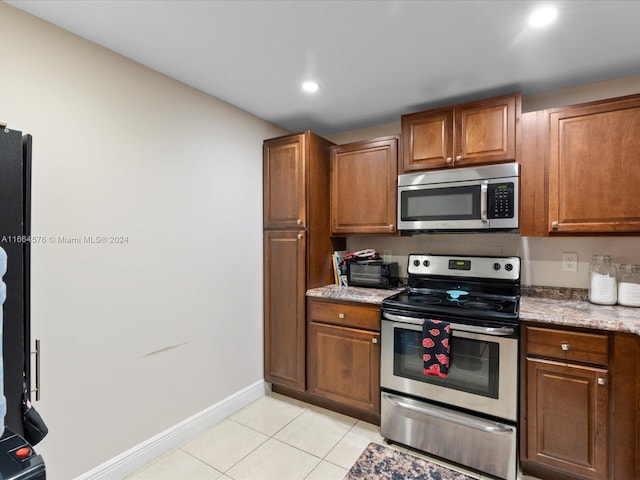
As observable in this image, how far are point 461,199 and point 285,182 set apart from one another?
1.35 m

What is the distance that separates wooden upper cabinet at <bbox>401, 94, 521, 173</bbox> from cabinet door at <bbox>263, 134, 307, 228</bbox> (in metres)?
0.81

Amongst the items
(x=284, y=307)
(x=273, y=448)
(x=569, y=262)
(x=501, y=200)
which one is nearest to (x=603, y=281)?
(x=569, y=262)

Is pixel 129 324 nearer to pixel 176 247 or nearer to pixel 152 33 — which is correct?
pixel 176 247

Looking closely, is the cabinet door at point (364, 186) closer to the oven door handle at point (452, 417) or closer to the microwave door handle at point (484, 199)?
the microwave door handle at point (484, 199)

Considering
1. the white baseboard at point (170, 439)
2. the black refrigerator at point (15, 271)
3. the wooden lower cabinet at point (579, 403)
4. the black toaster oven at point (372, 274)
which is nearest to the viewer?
the black refrigerator at point (15, 271)

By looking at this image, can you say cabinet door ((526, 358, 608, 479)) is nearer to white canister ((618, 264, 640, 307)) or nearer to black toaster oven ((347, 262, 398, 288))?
white canister ((618, 264, 640, 307))

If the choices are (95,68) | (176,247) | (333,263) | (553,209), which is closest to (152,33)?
(95,68)

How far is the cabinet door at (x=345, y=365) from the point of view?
2.30 metres

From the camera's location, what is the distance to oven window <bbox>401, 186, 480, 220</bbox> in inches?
88.0

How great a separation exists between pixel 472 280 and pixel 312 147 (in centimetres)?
159

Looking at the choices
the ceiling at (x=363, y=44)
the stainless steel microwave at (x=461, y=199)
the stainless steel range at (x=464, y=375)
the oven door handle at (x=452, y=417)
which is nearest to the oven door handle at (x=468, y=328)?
the stainless steel range at (x=464, y=375)

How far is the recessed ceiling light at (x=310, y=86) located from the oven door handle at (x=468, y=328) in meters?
1.59

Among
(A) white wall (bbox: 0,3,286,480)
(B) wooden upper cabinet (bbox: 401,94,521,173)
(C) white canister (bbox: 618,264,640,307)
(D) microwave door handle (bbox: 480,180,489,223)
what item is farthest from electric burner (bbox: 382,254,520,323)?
(A) white wall (bbox: 0,3,286,480)

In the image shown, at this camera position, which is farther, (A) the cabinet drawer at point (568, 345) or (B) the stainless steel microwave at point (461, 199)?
(B) the stainless steel microwave at point (461, 199)
